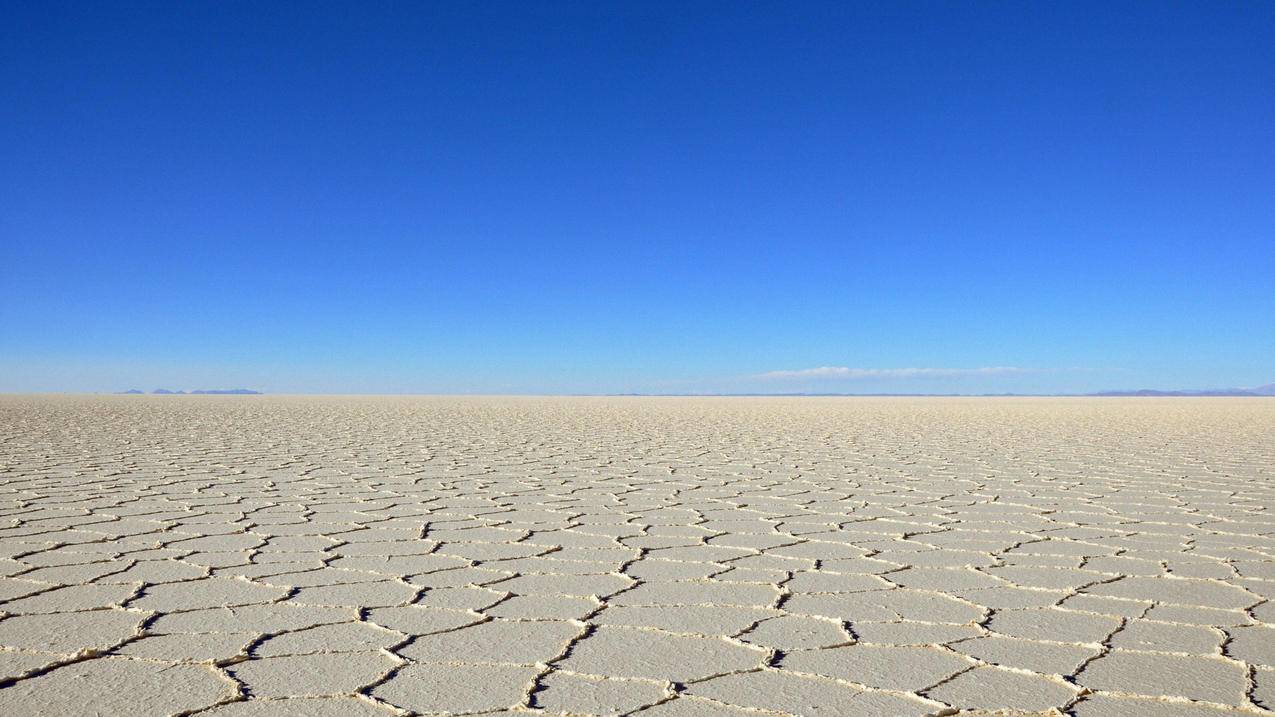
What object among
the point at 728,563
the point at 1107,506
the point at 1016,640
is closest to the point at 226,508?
the point at 728,563

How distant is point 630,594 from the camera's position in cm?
219

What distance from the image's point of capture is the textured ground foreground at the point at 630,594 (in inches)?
59.7

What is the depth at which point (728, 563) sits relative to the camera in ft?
8.40

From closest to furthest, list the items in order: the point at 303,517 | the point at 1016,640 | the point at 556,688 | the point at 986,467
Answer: the point at 556,688, the point at 1016,640, the point at 303,517, the point at 986,467

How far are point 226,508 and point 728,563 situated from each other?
2.06 metres

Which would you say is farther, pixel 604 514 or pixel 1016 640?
pixel 604 514

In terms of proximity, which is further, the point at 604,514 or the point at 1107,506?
the point at 1107,506

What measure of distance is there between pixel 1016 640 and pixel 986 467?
12.9 feet

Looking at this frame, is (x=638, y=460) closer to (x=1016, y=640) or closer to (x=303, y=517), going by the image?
(x=303, y=517)

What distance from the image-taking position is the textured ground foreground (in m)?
1.52

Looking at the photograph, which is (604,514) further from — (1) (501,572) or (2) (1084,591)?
(2) (1084,591)

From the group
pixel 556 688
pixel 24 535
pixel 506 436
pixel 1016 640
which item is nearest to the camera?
pixel 556 688

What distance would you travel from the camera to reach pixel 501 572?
2.43 meters

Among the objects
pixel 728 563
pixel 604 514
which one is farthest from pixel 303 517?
pixel 728 563
